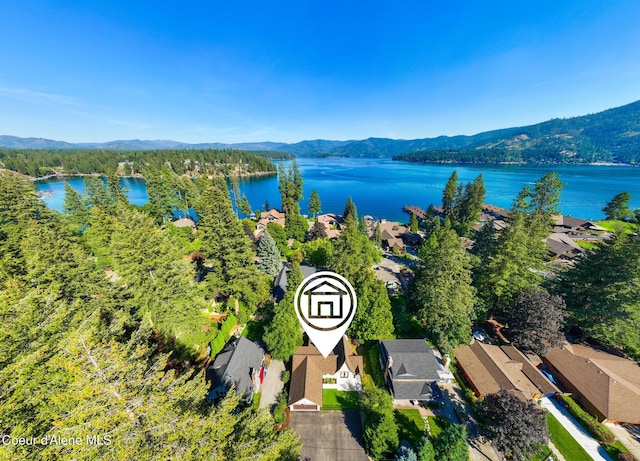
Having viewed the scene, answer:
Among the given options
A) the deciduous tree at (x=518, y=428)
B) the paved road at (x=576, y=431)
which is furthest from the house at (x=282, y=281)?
the paved road at (x=576, y=431)

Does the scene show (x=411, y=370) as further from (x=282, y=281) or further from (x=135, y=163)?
(x=135, y=163)

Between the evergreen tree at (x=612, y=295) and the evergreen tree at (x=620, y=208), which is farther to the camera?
the evergreen tree at (x=620, y=208)

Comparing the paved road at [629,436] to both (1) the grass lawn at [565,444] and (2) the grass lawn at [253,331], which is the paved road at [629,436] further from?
(2) the grass lawn at [253,331]

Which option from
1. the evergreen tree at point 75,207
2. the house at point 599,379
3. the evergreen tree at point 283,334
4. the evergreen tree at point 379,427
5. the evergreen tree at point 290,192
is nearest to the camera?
the evergreen tree at point 379,427

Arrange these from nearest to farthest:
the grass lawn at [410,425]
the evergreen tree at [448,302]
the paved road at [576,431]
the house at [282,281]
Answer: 1. the paved road at [576,431]
2. the grass lawn at [410,425]
3. the evergreen tree at [448,302]
4. the house at [282,281]

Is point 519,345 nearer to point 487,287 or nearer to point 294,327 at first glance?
point 487,287

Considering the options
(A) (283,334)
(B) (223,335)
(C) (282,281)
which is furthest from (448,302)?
(B) (223,335)
